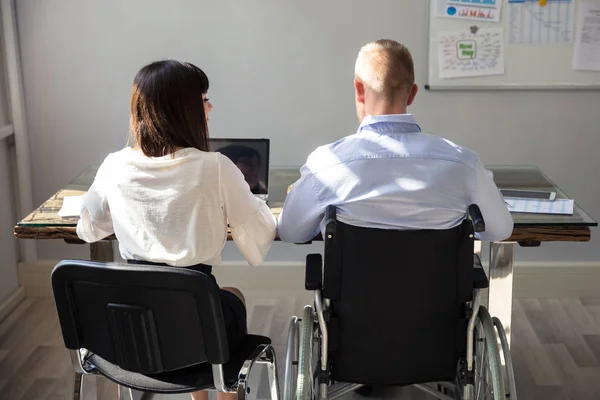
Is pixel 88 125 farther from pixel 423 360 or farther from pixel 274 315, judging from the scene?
pixel 423 360

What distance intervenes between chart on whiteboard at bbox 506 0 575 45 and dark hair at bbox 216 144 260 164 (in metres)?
1.39

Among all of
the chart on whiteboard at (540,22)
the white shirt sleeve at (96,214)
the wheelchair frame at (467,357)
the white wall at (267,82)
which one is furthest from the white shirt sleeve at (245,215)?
the chart on whiteboard at (540,22)

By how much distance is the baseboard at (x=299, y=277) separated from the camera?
155 inches

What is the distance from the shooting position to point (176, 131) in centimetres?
215

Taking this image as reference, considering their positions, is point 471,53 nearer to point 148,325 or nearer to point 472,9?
point 472,9

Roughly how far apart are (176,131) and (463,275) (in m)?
0.81

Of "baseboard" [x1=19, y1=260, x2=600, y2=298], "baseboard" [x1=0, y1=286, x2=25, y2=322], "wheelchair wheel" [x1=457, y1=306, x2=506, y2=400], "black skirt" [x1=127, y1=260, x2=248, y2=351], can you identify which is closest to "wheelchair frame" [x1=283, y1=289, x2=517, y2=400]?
"wheelchair wheel" [x1=457, y1=306, x2=506, y2=400]

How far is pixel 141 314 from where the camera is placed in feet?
6.51

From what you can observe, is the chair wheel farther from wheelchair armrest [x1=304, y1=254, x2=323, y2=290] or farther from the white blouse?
the white blouse

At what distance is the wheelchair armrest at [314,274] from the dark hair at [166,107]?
46cm

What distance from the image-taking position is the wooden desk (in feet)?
8.13

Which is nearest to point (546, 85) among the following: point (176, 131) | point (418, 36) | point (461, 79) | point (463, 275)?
point (461, 79)

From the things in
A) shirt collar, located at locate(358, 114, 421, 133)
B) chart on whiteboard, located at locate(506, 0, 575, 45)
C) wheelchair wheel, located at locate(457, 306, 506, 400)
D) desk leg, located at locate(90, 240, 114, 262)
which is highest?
chart on whiteboard, located at locate(506, 0, 575, 45)

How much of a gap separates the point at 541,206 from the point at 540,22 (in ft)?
4.25
